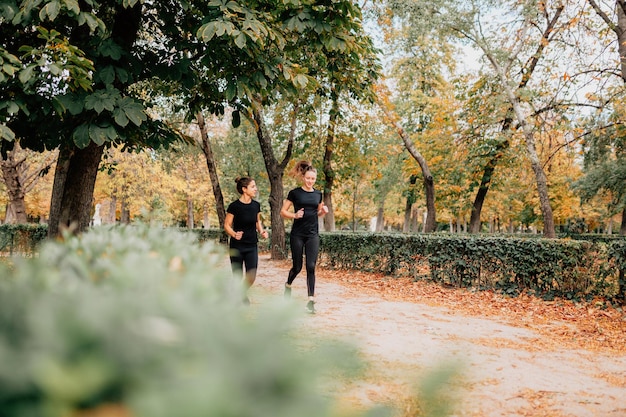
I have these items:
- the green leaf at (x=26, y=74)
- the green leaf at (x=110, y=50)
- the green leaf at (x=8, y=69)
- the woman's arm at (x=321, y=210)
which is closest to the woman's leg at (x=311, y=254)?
the woman's arm at (x=321, y=210)

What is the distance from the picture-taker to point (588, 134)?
48.1ft

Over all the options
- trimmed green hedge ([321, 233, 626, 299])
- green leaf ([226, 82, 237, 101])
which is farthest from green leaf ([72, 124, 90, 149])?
trimmed green hedge ([321, 233, 626, 299])

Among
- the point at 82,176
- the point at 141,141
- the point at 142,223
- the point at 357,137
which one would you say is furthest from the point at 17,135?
the point at 357,137

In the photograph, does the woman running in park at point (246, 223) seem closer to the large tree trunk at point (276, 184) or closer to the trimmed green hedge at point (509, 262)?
the trimmed green hedge at point (509, 262)

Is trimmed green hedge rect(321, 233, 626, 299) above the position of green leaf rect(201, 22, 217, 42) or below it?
below

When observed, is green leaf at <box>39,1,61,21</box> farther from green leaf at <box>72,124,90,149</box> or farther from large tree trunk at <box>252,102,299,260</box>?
large tree trunk at <box>252,102,299,260</box>

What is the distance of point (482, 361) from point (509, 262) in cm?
544

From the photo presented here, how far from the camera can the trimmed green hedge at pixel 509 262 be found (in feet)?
28.9

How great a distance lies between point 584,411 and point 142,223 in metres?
3.84

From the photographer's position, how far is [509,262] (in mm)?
10141

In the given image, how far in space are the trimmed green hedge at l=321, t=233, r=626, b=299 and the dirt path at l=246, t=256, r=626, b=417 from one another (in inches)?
93.0

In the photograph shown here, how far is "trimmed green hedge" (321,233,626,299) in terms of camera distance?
880 centimetres

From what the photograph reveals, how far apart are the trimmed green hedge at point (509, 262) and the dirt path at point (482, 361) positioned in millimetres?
2363

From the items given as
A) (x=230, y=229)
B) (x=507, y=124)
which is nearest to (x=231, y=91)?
(x=230, y=229)
